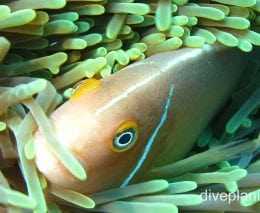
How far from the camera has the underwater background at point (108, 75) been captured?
1165mm

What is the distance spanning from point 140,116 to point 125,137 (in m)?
0.07

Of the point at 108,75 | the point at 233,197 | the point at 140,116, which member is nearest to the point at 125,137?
the point at 140,116

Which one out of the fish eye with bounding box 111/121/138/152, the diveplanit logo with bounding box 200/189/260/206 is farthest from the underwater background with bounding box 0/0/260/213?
the fish eye with bounding box 111/121/138/152

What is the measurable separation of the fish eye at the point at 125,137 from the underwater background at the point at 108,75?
4.9 inches

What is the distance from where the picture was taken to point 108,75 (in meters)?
1.32

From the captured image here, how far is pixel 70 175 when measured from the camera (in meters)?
1.16

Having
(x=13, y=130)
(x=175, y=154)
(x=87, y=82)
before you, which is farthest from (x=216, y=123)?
(x=13, y=130)

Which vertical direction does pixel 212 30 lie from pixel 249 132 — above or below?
above

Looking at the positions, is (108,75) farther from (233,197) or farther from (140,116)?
(233,197)

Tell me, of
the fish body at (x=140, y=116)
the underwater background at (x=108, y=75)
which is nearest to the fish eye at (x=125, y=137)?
the fish body at (x=140, y=116)

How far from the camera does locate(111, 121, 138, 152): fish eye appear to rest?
47.1 inches

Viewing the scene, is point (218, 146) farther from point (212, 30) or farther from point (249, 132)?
point (212, 30)

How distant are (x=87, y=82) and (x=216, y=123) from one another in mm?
612

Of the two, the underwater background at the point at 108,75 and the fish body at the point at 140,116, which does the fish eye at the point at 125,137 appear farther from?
the underwater background at the point at 108,75
